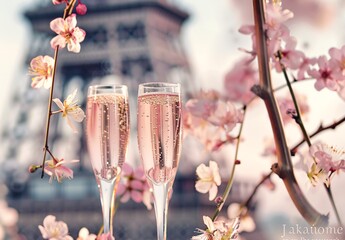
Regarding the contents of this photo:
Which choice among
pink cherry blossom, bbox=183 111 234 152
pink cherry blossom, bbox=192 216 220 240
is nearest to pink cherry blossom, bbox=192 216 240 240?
pink cherry blossom, bbox=192 216 220 240

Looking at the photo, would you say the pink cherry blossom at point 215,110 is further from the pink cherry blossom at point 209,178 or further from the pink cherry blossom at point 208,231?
the pink cherry blossom at point 208,231

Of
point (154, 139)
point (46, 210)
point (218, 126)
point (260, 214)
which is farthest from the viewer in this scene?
point (260, 214)

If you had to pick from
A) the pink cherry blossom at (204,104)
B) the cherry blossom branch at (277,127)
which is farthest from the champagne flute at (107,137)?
the cherry blossom branch at (277,127)

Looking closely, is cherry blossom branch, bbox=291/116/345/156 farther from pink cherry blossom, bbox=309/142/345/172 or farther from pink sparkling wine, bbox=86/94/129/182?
pink sparkling wine, bbox=86/94/129/182

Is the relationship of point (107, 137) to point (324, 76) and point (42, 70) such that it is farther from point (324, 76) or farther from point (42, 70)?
point (324, 76)

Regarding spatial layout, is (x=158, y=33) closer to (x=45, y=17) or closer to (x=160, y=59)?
(x=160, y=59)

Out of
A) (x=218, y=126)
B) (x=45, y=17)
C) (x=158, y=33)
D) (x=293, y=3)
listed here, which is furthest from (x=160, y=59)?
(x=218, y=126)
